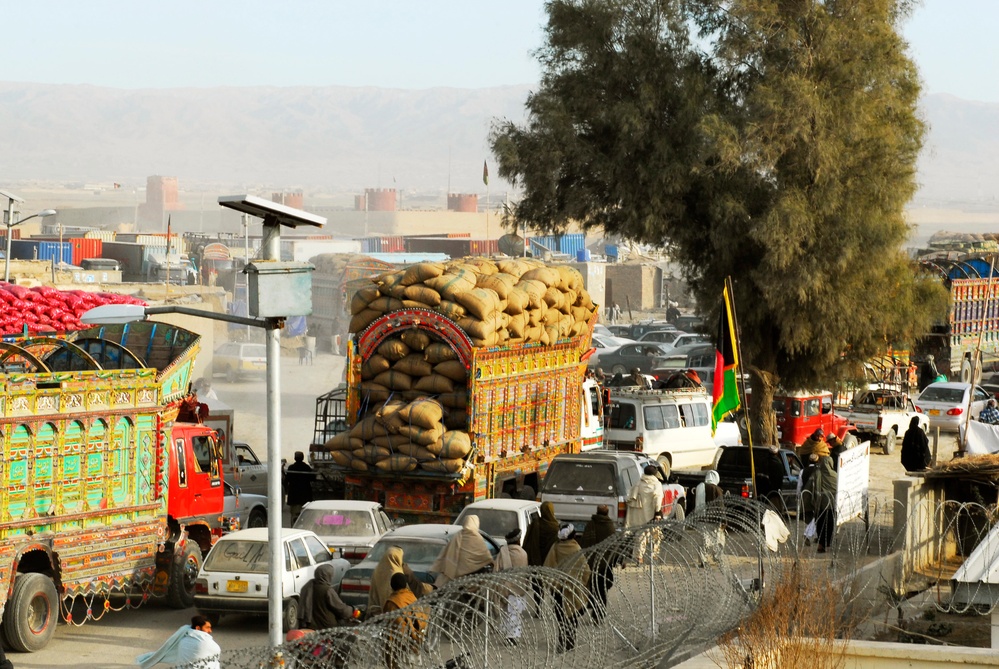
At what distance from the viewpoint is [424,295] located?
67.3 feet

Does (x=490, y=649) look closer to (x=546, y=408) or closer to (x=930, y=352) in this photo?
(x=546, y=408)

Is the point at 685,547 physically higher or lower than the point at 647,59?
lower

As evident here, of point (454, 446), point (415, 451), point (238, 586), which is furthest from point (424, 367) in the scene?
point (238, 586)

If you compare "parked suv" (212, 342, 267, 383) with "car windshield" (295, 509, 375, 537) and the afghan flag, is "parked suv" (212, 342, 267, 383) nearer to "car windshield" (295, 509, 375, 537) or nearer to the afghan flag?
the afghan flag

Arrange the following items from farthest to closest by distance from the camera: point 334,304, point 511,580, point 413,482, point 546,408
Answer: point 334,304 → point 546,408 → point 413,482 → point 511,580

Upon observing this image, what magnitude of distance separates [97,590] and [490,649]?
656 centimetres

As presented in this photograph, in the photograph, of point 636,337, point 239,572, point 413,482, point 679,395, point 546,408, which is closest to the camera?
point 239,572

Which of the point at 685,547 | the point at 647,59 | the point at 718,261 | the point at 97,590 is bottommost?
the point at 97,590

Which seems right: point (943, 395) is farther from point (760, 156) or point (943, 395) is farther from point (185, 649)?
point (185, 649)

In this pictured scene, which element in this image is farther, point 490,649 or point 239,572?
point 239,572

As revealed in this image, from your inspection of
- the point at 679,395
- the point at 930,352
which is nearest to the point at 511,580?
the point at 679,395

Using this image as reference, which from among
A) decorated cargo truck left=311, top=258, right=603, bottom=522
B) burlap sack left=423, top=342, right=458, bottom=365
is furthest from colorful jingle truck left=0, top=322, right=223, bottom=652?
burlap sack left=423, top=342, right=458, bottom=365

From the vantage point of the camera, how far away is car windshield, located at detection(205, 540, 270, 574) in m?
15.4

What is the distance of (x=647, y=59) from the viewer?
92.9 ft
